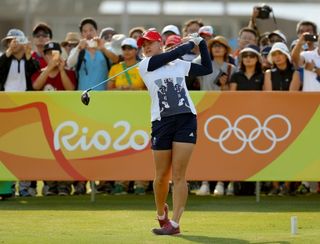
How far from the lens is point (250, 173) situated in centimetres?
1526

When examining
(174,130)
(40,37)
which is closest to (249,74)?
(40,37)

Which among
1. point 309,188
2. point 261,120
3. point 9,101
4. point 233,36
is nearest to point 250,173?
point 261,120

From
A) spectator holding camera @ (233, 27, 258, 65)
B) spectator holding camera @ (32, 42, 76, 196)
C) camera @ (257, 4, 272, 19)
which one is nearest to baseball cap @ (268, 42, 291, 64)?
spectator holding camera @ (233, 27, 258, 65)

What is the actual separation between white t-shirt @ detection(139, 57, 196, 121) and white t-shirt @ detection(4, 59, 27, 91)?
182 inches

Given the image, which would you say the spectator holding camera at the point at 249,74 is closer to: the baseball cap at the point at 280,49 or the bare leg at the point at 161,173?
the baseball cap at the point at 280,49

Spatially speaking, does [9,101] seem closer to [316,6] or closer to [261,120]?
[261,120]

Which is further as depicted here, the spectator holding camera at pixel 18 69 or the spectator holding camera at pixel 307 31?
the spectator holding camera at pixel 307 31

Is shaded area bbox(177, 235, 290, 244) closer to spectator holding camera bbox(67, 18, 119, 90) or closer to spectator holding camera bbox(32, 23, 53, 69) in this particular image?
spectator holding camera bbox(67, 18, 119, 90)

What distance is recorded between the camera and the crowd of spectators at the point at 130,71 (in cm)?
1625

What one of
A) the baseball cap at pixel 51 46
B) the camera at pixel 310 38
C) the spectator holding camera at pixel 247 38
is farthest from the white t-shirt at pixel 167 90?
the spectator holding camera at pixel 247 38

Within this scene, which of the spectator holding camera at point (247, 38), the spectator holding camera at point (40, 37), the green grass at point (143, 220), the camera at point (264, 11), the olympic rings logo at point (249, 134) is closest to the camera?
the green grass at point (143, 220)

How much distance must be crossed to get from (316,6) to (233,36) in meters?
2.11

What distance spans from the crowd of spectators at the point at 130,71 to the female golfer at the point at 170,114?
4075 millimetres

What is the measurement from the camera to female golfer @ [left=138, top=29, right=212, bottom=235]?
39.6 ft
